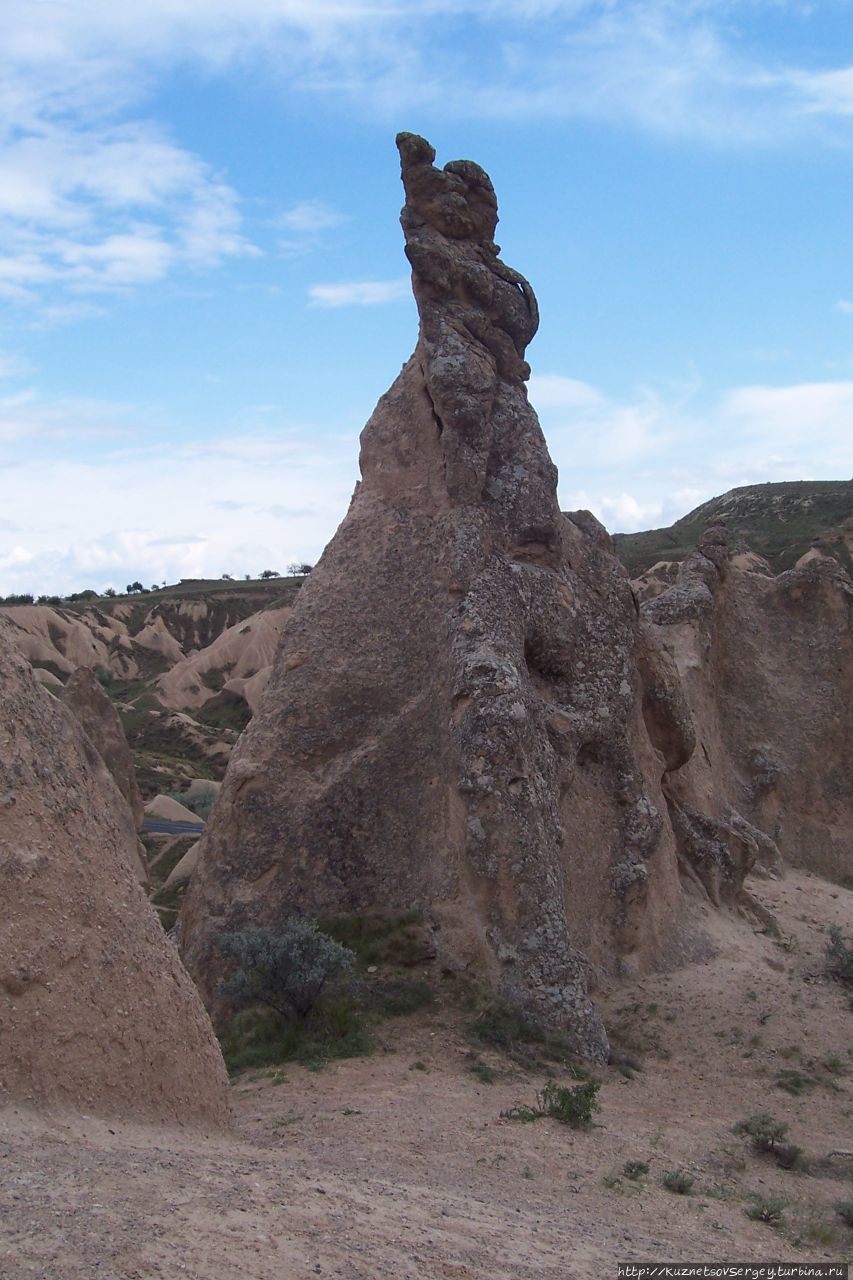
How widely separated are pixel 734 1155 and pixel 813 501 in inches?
2063

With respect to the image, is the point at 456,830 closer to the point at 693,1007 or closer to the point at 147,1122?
the point at 693,1007

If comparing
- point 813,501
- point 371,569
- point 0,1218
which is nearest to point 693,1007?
point 371,569

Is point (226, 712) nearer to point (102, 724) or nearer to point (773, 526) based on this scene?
point (102, 724)

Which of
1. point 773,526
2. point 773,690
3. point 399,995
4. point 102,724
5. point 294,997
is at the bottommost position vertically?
point 399,995

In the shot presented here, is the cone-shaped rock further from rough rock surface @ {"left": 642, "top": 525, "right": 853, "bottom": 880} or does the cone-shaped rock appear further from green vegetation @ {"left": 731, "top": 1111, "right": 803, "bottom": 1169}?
rough rock surface @ {"left": 642, "top": 525, "right": 853, "bottom": 880}

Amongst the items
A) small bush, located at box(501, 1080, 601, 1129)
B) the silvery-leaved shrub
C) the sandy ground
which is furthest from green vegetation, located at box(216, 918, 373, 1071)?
small bush, located at box(501, 1080, 601, 1129)

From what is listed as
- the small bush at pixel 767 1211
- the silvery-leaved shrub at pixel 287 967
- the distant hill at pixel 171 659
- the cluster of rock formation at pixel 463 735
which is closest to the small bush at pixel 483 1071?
the cluster of rock formation at pixel 463 735

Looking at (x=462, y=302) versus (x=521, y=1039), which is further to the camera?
(x=462, y=302)

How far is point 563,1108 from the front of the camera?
6.61 metres

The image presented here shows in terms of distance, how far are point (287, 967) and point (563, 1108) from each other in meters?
2.23

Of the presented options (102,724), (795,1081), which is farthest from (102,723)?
(795,1081)

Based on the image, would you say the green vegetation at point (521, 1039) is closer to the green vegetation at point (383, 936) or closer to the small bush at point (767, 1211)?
the green vegetation at point (383, 936)

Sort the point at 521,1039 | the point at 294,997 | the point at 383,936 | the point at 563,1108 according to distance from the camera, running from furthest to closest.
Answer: the point at 383,936
the point at 294,997
the point at 521,1039
the point at 563,1108

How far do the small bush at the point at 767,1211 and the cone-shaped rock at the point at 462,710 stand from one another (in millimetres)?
2293
